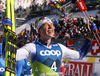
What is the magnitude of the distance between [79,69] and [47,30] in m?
4.41

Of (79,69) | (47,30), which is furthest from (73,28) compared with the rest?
(47,30)

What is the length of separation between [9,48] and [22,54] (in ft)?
2.04

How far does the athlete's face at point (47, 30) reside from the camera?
2.76m

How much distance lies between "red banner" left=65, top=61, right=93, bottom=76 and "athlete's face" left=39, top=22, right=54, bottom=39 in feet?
13.9

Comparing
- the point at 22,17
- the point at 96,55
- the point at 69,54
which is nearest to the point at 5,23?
the point at 69,54

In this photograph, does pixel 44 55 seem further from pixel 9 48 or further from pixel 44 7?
pixel 44 7

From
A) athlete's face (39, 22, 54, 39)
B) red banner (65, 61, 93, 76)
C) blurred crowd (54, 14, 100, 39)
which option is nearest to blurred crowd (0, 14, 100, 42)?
blurred crowd (54, 14, 100, 39)

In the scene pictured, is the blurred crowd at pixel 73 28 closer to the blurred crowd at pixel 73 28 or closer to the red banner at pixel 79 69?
the blurred crowd at pixel 73 28

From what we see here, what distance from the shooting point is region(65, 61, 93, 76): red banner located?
6551 mm

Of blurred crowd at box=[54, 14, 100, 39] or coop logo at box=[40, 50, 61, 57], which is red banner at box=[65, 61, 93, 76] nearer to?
blurred crowd at box=[54, 14, 100, 39]

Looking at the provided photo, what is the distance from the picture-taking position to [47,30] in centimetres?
278

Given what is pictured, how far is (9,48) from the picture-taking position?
2039 mm

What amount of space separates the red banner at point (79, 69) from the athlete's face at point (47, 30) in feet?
13.9

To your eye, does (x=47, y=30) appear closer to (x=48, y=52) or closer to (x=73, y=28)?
(x=48, y=52)
